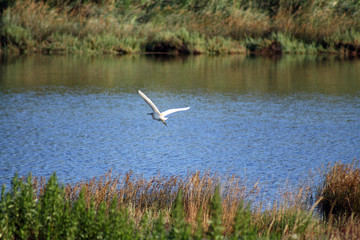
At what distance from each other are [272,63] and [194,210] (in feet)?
59.8

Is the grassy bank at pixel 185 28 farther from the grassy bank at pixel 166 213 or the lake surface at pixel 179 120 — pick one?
the grassy bank at pixel 166 213

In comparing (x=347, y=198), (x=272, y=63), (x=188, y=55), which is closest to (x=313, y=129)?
(x=347, y=198)

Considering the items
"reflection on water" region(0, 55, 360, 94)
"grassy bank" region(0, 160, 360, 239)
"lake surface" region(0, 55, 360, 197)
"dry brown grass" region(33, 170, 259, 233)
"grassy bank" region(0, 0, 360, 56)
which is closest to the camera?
"grassy bank" region(0, 160, 360, 239)

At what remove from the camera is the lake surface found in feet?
28.9

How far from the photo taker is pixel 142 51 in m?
27.9

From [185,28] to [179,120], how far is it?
15575mm

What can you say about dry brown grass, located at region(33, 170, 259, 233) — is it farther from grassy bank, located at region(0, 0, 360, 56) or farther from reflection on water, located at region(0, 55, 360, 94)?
grassy bank, located at region(0, 0, 360, 56)

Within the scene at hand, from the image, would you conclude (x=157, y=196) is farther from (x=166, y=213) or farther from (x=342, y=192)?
(x=342, y=192)

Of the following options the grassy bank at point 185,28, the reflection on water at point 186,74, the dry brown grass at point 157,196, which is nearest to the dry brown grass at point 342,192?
the dry brown grass at point 157,196

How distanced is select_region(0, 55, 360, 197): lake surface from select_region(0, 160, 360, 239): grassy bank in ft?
3.70

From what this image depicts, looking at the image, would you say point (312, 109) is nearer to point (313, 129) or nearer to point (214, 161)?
point (313, 129)

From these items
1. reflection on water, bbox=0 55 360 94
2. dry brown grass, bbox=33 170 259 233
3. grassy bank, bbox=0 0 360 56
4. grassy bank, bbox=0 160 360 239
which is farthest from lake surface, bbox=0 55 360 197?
grassy bank, bbox=0 0 360 56

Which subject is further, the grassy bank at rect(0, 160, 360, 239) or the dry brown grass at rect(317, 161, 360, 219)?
the dry brown grass at rect(317, 161, 360, 219)

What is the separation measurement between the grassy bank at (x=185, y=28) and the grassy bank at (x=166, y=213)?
20.4m
